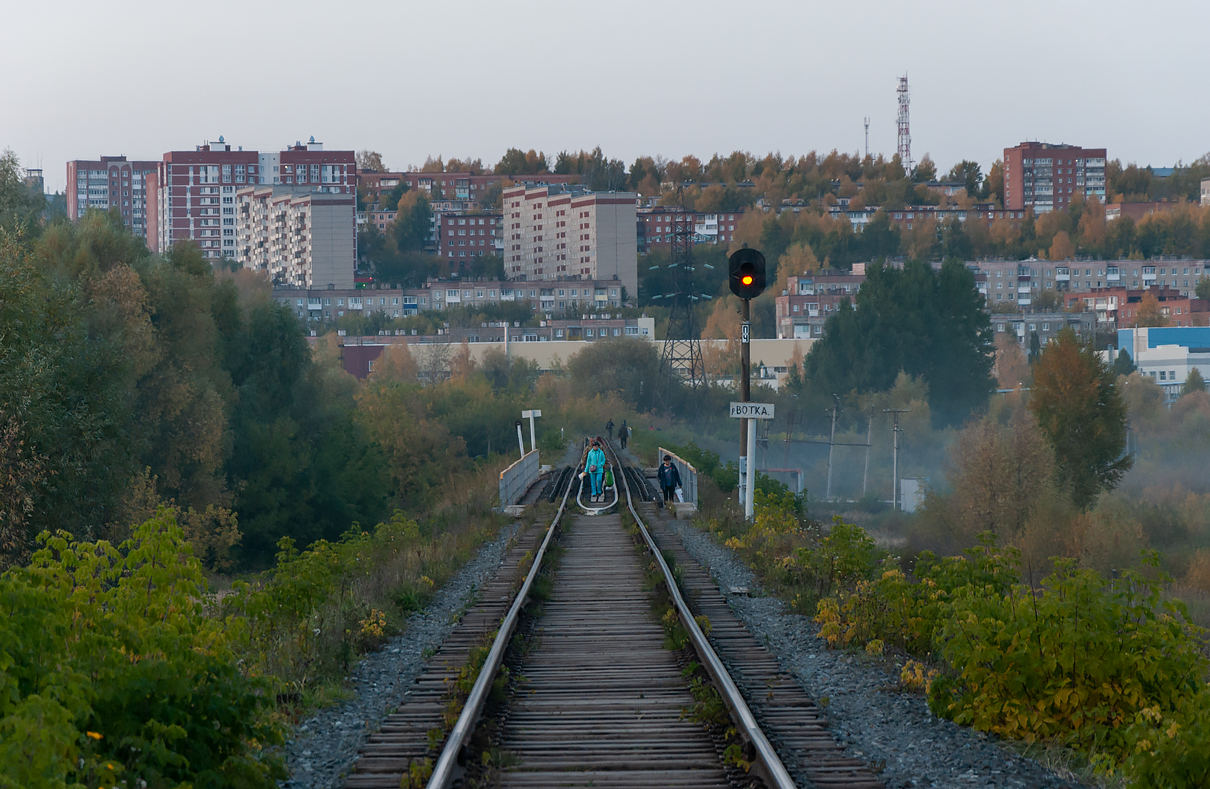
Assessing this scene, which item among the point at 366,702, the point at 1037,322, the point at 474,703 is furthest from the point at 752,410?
the point at 1037,322

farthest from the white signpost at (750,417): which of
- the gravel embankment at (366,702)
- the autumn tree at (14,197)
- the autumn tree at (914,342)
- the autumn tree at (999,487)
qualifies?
the autumn tree at (914,342)

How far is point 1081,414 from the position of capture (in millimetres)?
59531

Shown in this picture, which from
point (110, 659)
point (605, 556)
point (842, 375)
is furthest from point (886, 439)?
point (110, 659)

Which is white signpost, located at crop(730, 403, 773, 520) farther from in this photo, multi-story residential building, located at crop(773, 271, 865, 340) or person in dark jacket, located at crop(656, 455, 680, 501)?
multi-story residential building, located at crop(773, 271, 865, 340)

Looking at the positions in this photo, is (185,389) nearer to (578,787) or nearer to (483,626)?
(483,626)

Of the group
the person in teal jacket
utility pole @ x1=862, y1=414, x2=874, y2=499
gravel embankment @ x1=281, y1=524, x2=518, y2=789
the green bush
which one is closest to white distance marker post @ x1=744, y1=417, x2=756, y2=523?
the person in teal jacket

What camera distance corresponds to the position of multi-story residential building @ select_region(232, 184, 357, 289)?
16838 centimetres

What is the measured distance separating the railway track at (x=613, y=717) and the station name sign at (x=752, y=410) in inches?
272

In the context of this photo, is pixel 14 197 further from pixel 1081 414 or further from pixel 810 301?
pixel 810 301

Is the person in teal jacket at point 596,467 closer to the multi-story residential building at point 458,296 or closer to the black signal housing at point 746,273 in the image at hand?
the black signal housing at point 746,273

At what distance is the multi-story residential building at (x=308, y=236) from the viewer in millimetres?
168375

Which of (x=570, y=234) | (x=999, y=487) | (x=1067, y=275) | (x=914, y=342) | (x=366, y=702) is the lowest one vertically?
(x=999, y=487)

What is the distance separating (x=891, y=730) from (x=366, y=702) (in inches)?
149

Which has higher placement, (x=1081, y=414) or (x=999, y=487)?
(x=1081, y=414)
